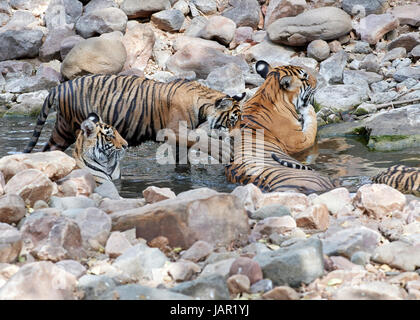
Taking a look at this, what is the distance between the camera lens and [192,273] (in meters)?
2.77

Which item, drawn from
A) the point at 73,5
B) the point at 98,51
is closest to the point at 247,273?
the point at 98,51

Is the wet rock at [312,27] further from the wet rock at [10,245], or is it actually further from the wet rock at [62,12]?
the wet rock at [10,245]

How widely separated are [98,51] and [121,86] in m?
3.81

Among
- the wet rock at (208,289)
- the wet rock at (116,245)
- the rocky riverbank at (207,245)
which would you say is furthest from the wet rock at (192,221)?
the wet rock at (208,289)

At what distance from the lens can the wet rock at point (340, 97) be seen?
28.3 ft

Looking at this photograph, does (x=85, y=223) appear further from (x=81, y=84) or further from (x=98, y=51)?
(x=98, y=51)

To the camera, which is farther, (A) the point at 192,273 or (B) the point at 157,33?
(B) the point at 157,33

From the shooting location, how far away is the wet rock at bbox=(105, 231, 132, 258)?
2963 millimetres

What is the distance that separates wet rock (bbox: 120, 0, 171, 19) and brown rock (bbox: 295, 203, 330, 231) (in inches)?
355

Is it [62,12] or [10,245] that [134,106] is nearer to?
[10,245]

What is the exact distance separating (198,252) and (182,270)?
0.21 m

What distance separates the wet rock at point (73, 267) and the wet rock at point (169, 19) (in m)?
9.34

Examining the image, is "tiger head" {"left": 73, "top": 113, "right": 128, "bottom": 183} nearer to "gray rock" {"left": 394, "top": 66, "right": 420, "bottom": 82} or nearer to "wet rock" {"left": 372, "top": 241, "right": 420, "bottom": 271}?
"wet rock" {"left": 372, "top": 241, "right": 420, "bottom": 271}

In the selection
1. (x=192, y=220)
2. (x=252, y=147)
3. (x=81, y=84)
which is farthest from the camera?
(x=81, y=84)
